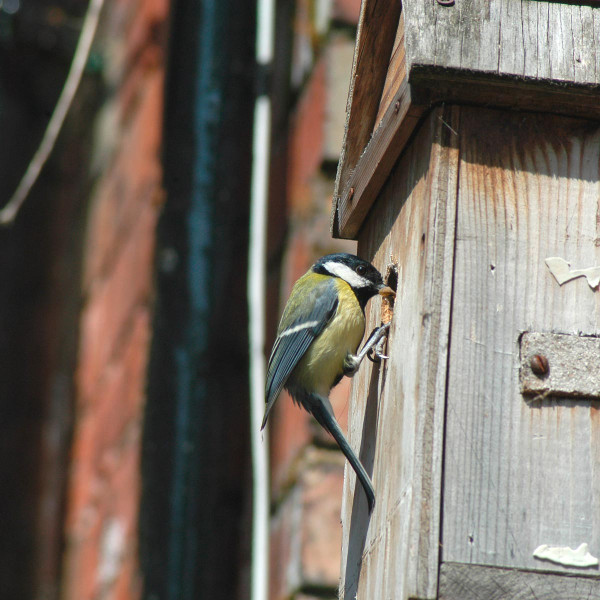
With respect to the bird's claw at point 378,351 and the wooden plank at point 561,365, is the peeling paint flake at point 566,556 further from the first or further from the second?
the bird's claw at point 378,351

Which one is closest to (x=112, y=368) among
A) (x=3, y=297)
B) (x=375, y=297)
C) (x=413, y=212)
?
(x=3, y=297)

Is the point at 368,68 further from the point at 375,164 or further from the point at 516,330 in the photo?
the point at 516,330

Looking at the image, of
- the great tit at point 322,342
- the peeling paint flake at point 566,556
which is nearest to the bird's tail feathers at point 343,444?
the great tit at point 322,342

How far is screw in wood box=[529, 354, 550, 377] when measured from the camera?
1.51 m

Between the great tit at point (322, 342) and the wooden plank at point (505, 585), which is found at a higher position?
the great tit at point (322, 342)

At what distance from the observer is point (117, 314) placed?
356 centimetres

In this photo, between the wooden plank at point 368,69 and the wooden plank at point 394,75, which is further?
the wooden plank at point 368,69

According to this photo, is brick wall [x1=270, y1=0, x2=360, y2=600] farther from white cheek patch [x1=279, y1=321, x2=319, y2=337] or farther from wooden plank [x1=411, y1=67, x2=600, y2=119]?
wooden plank [x1=411, y1=67, x2=600, y2=119]

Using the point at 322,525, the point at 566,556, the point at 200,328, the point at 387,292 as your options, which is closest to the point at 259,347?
the point at 200,328

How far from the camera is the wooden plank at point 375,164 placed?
1.70 m

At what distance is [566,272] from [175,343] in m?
1.56

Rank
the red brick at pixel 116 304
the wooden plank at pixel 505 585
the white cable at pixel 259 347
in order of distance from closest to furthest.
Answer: the wooden plank at pixel 505 585, the white cable at pixel 259 347, the red brick at pixel 116 304

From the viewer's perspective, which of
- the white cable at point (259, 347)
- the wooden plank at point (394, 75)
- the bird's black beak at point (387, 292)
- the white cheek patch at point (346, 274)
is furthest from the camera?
the white cable at point (259, 347)

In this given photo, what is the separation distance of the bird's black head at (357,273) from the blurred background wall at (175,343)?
502 mm
